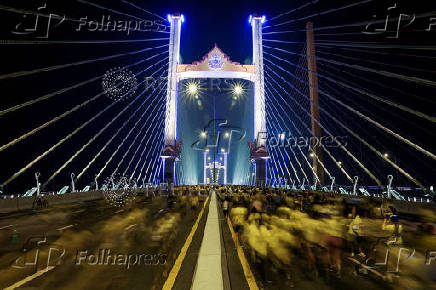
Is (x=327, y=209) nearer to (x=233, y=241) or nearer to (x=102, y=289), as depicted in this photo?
(x=233, y=241)

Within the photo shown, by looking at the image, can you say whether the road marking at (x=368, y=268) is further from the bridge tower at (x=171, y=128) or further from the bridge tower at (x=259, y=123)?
the bridge tower at (x=171, y=128)

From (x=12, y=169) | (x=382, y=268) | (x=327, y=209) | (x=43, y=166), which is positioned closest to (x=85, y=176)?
(x=43, y=166)

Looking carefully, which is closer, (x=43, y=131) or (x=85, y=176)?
(x=43, y=131)

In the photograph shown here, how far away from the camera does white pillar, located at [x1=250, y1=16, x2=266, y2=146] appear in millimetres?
46875

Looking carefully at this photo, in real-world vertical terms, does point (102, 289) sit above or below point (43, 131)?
below

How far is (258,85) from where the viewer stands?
48.2 metres

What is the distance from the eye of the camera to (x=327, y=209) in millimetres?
15445

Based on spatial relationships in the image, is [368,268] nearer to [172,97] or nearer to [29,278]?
[29,278]

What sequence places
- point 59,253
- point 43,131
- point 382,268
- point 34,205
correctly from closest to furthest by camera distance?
1. point 382,268
2. point 59,253
3. point 34,205
4. point 43,131

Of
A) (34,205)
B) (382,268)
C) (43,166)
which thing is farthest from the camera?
(43,166)

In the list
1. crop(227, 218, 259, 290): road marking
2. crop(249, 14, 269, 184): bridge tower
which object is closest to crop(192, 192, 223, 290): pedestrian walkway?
crop(227, 218, 259, 290): road marking

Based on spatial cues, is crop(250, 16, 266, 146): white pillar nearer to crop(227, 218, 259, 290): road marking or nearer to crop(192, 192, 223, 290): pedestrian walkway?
crop(227, 218, 259, 290): road marking

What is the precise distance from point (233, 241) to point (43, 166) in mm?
97151

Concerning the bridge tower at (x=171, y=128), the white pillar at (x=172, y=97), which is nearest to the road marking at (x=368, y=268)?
the bridge tower at (x=171, y=128)
